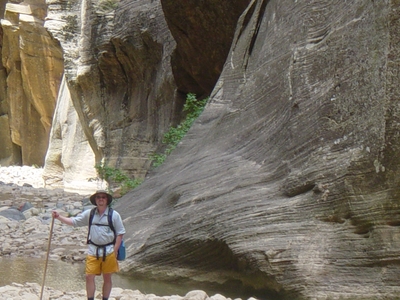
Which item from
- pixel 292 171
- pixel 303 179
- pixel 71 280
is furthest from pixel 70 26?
pixel 303 179

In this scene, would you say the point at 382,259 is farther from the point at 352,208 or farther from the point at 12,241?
the point at 12,241

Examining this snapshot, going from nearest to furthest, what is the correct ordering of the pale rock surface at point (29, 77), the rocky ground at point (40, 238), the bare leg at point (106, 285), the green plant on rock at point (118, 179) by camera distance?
the bare leg at point (106, 285) < the rocky ground at point (40, 238) < the green plant on rock at point (118, 179) < the pale rock surface at point (29, 77)

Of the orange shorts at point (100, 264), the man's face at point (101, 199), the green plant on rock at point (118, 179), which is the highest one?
the man's face at point (101, 199)

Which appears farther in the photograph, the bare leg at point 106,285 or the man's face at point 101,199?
the bare leg at point 106,285

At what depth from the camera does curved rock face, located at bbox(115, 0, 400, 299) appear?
518 cm

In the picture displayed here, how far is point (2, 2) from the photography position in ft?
120

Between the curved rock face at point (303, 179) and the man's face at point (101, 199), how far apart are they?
155 centimetres

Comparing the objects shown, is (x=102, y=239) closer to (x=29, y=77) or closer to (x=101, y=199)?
(x=101, y=199)

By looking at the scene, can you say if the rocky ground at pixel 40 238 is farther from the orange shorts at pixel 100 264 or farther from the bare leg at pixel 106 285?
the orange shorts at pixel 100 264

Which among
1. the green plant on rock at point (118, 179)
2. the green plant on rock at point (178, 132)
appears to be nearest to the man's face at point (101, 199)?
the green plant on rock at point (178, 132)

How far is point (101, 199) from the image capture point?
4.64m

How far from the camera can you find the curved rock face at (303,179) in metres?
5.18

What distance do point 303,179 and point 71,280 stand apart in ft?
9.10

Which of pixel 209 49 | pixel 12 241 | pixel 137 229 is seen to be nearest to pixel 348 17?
pixel 137 229
